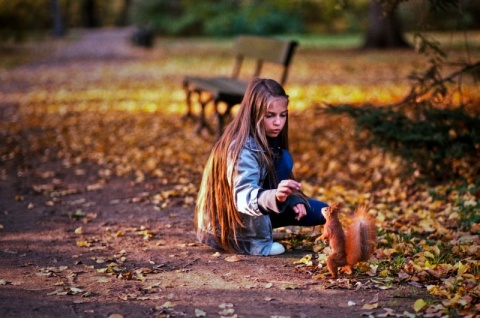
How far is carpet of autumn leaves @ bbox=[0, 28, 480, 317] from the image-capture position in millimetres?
4543

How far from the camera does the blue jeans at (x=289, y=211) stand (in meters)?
4.71

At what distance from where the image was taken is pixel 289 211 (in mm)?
4766

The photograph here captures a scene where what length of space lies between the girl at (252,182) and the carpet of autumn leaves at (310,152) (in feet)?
1.25

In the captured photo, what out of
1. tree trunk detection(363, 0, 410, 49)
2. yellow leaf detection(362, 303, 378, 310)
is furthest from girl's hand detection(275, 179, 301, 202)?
tree trunk detection(363, 0, 410, 49)

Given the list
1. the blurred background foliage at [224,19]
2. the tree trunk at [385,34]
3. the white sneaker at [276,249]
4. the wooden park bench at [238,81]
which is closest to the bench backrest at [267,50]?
the wooden park bench at [238,81]

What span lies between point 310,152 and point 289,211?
4.01 m

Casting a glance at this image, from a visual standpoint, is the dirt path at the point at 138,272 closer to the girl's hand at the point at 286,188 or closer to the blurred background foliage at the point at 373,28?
the girl's hand at the point at 286,188

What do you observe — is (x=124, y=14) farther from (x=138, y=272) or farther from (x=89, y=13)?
(x=138, y=272)

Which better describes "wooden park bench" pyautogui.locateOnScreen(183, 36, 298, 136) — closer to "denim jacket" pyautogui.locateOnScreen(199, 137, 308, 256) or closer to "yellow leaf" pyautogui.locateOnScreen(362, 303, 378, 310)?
"denim jacket" pyautogui.locateOnScreen(199, 137, 308, 256)

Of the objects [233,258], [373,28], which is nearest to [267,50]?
[233,258]

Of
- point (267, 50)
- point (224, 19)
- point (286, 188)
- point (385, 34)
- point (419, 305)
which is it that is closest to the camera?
point (419, 305)

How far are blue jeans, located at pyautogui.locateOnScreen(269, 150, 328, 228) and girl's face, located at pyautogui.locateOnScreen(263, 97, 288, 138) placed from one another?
0.88ft

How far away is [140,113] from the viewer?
475 inches

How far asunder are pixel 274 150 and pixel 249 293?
1.11 metres
